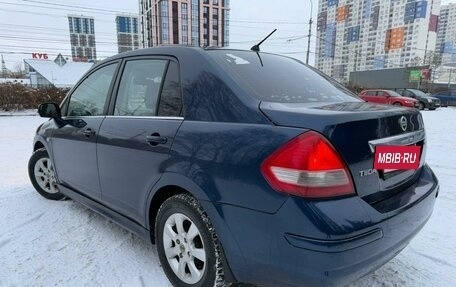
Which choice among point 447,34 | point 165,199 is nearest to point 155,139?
point 165,199

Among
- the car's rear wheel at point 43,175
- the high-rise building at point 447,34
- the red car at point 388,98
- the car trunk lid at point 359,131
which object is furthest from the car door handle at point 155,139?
the high-rise building at point 447,34

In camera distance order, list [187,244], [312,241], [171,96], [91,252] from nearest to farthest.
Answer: [312,241]
[187,244]
[171,96]
[91,252]

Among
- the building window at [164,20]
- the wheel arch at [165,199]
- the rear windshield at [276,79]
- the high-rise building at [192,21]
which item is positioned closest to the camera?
the wheel arch at [165,199]

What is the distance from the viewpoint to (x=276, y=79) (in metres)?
2.34

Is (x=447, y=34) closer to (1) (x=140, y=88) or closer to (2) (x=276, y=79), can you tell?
(2) (x=276, y=79)

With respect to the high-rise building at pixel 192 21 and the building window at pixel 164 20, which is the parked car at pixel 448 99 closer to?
the high-rise building at pixel 192 21

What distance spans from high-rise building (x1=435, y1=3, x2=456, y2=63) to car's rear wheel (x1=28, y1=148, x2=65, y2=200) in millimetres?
70741

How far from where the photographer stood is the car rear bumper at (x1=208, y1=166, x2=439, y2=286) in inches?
59.8

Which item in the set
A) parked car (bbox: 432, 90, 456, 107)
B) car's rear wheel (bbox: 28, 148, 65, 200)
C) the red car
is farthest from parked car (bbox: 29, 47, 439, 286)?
parked car (bbox: 432, 90, 456, 107)

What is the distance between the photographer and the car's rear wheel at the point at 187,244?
1948mm

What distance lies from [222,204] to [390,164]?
0.94 metres

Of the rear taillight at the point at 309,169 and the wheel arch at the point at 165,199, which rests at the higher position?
the rear taillight at the point at 309,169

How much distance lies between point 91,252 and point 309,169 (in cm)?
211

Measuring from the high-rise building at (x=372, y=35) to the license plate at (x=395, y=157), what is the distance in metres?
56.8
